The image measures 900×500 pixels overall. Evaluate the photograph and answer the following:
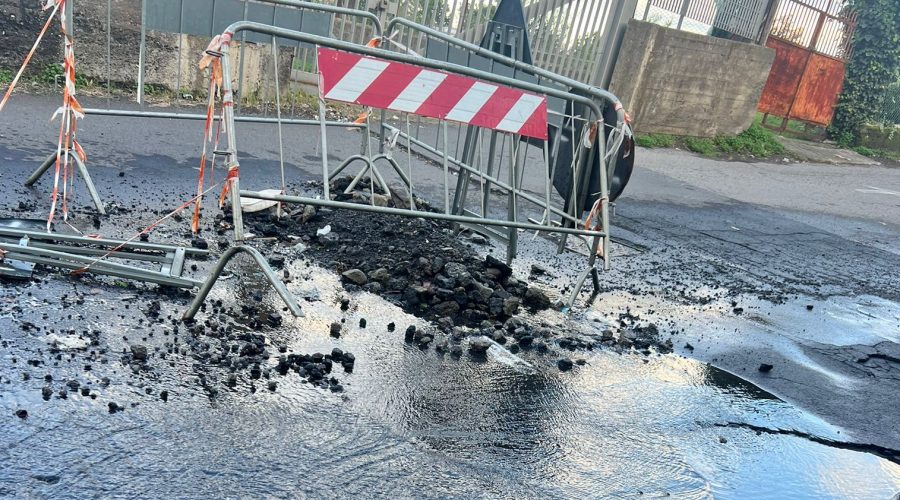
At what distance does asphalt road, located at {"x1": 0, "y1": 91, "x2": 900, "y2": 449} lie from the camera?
550 cm

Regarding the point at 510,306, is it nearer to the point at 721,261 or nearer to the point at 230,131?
the point at 230,131

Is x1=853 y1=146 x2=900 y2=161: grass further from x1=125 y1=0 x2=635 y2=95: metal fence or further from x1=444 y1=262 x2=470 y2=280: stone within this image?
x1=444 y1=262 x2=470 y2=280: stone

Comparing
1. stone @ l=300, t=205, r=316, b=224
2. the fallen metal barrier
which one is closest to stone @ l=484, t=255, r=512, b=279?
stone @ l=300, t=205, r=316, b=224

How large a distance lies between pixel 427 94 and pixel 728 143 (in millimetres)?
13352

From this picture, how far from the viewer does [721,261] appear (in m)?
8.10

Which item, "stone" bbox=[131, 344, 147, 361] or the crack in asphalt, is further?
the crack in asphalt

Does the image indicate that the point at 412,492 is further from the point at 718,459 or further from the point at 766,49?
the point at 766,49

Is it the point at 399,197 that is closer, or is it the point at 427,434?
the point at 427,434

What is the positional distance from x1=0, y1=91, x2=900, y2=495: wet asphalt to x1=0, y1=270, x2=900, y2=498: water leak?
14.5 inches

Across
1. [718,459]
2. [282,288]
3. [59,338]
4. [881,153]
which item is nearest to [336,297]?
[282,288]

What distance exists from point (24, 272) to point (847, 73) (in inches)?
895

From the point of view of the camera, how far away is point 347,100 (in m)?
5.23

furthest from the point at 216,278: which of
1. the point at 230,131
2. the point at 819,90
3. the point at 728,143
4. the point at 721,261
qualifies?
the point at 819,90

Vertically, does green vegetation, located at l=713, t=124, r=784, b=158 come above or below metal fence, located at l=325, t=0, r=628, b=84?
below
